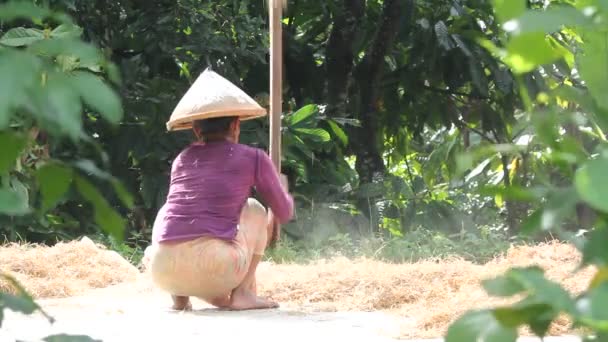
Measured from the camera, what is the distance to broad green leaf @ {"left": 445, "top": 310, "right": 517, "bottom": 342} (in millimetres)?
1011

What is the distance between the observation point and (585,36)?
1.18 m

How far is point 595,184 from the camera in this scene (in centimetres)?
85

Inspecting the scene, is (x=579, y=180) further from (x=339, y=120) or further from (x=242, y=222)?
(x=339, y=120)

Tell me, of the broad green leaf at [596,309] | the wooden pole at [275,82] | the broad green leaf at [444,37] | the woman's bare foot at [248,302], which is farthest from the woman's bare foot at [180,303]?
the broad green leaf at [444,37]

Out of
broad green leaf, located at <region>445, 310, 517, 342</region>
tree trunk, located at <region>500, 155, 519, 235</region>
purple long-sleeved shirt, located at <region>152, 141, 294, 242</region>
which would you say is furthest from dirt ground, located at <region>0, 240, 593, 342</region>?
tree trunk, located at <region>500, 155, 519, 235</region>

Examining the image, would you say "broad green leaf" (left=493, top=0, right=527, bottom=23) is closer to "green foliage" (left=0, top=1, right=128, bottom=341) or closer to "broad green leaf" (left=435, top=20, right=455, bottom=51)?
"green foliage" (left=0, top=1, right=128, bottom=341)

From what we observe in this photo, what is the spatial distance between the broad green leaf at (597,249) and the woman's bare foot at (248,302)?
14.9 feet

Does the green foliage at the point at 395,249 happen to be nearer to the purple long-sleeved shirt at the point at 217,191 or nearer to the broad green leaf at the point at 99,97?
the purple long-sleeved shirt at the point at 217,191

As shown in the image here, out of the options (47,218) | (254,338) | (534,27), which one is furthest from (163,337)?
(47,218)

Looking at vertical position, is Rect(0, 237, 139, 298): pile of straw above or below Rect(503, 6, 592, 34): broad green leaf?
below

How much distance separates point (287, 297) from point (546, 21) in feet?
16.6

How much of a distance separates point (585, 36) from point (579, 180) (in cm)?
34

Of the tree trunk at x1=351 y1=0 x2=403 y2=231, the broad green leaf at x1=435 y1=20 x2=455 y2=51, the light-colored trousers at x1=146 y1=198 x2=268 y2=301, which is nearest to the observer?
the light-colored trousers at x1=146 y1=198 x2=268 y2=301

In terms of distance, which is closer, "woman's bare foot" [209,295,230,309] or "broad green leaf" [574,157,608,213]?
"broad green leaf" [574,157,608,213]
